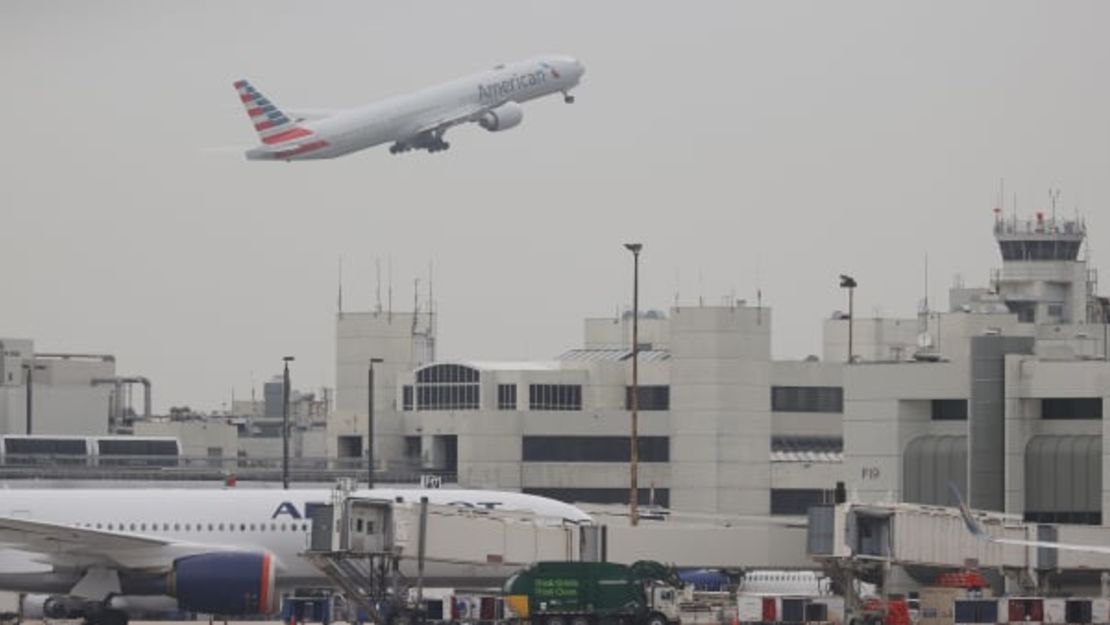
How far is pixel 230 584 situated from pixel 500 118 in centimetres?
9043

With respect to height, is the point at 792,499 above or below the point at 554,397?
below

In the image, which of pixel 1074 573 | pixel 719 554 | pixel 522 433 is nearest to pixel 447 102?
pixel 522 433

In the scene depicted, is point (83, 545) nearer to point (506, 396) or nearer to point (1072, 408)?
point (1072, 408)

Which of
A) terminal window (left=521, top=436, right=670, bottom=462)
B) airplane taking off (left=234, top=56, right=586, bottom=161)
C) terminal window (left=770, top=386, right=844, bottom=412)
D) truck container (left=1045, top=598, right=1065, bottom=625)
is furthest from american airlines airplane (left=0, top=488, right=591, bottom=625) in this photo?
terminal window (left=521, top=436, right=670, bottom=462)

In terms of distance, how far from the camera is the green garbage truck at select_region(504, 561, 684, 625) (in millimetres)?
86938

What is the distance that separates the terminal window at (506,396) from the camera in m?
198

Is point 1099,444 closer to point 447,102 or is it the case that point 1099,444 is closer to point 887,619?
point 887,619

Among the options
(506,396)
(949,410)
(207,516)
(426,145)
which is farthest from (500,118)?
(207,516)

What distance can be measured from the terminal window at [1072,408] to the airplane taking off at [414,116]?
59.3 m

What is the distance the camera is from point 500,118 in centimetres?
17700

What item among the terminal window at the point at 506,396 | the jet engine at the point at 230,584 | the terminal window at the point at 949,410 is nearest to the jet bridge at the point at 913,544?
the jet engine at the point at 230,584

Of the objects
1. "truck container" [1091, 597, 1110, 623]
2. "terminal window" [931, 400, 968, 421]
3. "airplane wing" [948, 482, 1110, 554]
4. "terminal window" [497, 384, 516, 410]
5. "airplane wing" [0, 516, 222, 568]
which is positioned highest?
"terminal window" [497, 384, 516, 410]

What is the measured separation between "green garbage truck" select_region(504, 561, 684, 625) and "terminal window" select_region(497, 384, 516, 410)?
10959cm

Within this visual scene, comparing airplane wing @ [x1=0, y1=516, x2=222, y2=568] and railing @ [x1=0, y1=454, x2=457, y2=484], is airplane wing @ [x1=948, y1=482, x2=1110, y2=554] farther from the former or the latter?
railing @ [x1=0, y1=454, x2=457, y2=484]
